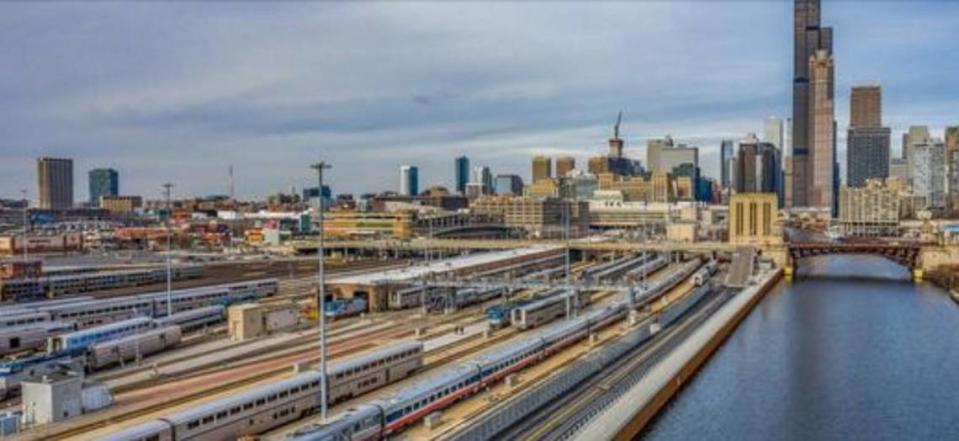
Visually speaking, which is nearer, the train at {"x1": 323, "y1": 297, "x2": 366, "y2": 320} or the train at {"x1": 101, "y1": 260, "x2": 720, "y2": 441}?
the train at {"x1": 101, "y1": 260, "x2": 720, "y2": 441}

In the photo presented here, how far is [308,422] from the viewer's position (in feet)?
101

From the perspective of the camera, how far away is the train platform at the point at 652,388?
29.0 metres

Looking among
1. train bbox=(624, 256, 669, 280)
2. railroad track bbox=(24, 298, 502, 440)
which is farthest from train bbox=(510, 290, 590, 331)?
train bbox=(624, 256, 669, 280)

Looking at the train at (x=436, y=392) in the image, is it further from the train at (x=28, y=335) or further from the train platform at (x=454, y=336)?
the train at (x=28, y=335)

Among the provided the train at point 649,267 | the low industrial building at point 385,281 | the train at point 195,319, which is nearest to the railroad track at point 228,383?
the low industrial building at point 385,281

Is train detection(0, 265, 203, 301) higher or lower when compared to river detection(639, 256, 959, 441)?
higher

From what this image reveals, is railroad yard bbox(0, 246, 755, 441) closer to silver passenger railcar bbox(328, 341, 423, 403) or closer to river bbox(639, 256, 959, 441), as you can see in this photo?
silver passenger railcar bbox(328, 341, 423, 403)

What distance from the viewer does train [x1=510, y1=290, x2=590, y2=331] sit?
53.1 m

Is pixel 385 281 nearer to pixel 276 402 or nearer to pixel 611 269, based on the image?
pixel 276 402

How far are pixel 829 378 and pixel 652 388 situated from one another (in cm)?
1323

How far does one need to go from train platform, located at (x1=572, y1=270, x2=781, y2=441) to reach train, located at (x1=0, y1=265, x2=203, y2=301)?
5232 cm

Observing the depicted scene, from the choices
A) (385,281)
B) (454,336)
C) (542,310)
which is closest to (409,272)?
(385,281)

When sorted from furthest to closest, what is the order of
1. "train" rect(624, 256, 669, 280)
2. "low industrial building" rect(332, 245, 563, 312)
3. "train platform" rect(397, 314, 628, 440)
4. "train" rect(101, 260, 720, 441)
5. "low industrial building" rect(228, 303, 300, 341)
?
"train" rect(624, 256, 669, 280), "low industrial building" rect(332, 245, 563, 312), "low industrial building" rect(228, 303, 300, 341), "train platform" rect(397, 314, 628, 440), "train" rect(101, 260, 720, 441)

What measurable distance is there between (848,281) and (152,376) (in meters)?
80.8
